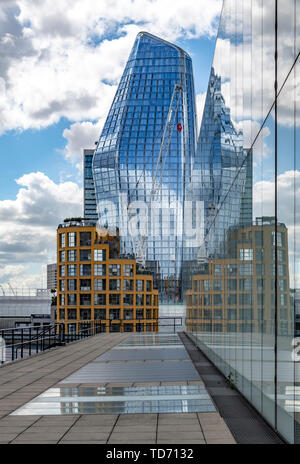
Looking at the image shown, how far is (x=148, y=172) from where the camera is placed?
141m

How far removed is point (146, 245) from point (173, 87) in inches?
1669

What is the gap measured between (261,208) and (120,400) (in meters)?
4.11

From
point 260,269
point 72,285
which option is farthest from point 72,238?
point 260,269

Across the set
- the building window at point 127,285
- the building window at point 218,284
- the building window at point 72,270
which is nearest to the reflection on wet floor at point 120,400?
the building window at point 218,284

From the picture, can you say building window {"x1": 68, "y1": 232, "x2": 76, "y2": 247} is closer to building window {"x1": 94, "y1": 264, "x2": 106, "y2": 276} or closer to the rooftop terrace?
building window {"x1": 94, "y1": 264, "x2": 106, "y2": 276}

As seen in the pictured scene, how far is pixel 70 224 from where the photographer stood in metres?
90.5

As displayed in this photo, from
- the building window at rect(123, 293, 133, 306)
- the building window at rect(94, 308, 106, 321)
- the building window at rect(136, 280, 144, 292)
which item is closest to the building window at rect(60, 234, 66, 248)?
the building window at rect(94, 308, 106, 321)

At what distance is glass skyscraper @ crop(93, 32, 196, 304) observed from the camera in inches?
5522

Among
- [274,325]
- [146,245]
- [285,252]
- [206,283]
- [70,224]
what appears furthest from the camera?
[146,245]

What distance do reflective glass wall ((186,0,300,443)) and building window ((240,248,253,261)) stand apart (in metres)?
0.02

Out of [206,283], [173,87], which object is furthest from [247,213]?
[173,87]

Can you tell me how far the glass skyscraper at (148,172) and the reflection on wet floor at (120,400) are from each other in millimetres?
125296
